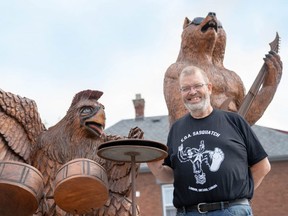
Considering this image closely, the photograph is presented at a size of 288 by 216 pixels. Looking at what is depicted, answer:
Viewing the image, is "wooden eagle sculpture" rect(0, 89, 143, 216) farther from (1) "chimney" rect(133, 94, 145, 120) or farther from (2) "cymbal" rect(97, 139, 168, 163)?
(1) "chimney" rect(133, 94, 145, 120)

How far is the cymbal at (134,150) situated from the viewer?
2.34 meters

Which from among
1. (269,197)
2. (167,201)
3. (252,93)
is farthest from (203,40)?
(269,197)

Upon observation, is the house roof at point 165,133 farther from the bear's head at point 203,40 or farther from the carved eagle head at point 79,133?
the carved eagle head at point 79,133

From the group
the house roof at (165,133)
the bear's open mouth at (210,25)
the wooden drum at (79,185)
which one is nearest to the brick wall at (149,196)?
the house roof at (165,133)

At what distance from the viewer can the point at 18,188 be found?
2.44 meters

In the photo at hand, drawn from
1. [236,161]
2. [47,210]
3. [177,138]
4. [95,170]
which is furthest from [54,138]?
[236,161]

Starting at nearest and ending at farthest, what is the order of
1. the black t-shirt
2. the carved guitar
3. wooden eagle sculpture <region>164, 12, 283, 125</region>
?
the black t-shirt → the carved guitar → wooden eagle sculpture <region>164, 12, 283, 125</region>

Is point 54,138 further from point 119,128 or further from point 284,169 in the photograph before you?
point 119,128

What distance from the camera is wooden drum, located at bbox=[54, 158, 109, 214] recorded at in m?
2.50

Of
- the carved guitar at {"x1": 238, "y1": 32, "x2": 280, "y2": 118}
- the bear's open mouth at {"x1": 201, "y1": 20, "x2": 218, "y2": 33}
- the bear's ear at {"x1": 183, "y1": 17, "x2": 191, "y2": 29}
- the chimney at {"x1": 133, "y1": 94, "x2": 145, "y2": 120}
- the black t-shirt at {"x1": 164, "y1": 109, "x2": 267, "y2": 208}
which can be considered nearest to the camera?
the black t-shirt at {"x1": 164, "y1": 109, "x2": 267, "y2": 208}

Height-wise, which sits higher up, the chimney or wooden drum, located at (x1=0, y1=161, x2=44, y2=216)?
the chimney

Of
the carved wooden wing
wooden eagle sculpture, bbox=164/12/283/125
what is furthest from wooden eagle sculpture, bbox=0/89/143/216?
wooden eagle sculpture, bbox=164/12/283/125

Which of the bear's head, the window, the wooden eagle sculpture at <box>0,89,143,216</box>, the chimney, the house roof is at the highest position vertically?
the chimney

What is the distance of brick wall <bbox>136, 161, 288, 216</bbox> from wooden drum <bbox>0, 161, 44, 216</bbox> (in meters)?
10.5
